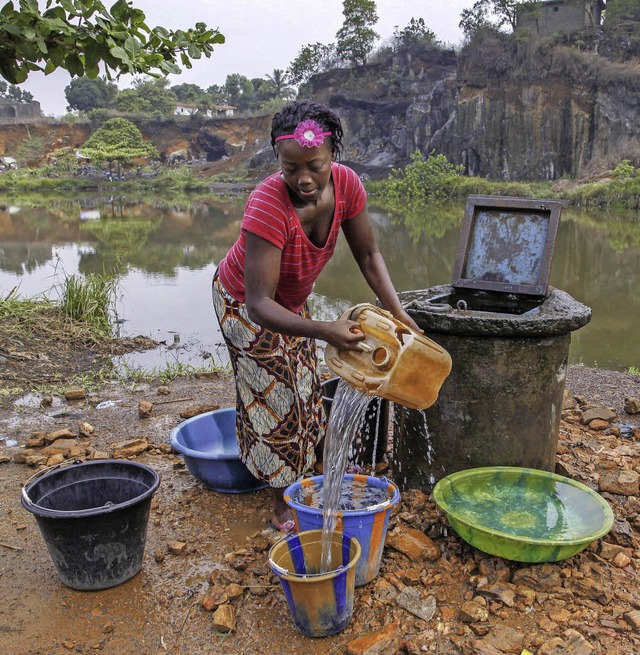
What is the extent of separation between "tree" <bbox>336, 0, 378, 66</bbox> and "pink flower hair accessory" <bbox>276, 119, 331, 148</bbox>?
4534cm

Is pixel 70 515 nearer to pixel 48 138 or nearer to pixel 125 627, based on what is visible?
pixel 125 627

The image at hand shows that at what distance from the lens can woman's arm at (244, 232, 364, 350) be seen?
1838 mm

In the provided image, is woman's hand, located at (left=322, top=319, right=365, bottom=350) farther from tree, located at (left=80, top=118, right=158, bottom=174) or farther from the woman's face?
tree, located at (left=80, top=118, right=158, bottom=174)

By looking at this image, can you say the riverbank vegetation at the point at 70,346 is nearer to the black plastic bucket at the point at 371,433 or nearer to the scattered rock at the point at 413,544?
the black plastic bucket at the point at 371,433

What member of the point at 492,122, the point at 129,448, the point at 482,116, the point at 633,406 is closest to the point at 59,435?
the point at 129,448

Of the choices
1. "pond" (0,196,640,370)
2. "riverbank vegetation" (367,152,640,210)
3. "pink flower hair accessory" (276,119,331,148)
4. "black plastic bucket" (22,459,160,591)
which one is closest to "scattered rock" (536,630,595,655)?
"black plastic bucket" (22,459,160,591)

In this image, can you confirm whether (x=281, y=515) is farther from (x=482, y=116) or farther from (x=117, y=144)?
(x=117, y=144)

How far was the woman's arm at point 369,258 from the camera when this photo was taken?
231 centimetres

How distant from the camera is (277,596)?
2.15 metres

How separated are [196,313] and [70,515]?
5.79m

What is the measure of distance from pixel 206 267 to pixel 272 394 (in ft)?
29.3

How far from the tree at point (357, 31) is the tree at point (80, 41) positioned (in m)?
44.9

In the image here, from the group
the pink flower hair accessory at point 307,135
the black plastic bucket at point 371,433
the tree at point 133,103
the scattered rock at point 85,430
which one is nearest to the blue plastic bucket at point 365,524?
the black plastic bucket at point 371,433

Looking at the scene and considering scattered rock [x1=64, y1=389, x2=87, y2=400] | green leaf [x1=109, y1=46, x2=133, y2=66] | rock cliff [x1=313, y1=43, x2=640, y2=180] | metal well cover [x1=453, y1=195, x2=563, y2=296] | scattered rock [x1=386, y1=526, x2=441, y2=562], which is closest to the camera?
green leaf [x1=109, y1=46, x2=133, y2=66]
